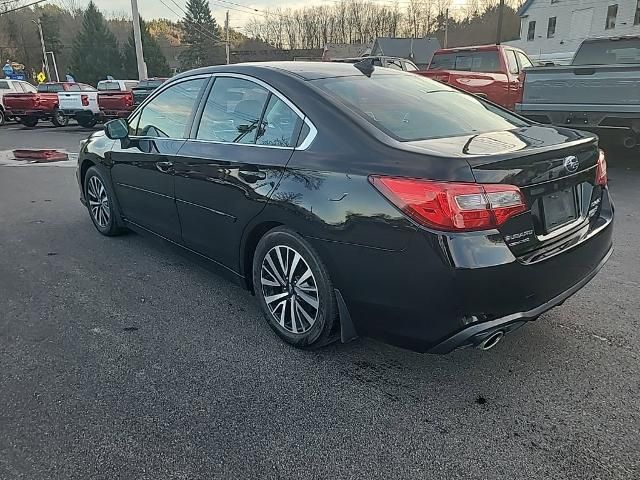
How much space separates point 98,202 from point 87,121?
15.7m

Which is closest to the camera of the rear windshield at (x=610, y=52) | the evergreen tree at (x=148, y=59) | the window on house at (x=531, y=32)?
the rear windshield at (x=610, y=52)

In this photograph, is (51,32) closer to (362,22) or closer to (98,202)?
(362,22)

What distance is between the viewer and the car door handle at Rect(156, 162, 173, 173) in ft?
12.3

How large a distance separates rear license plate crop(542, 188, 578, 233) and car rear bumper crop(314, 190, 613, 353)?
11 centimetres

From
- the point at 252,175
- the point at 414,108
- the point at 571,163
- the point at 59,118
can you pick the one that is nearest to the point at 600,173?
the point at 571,163

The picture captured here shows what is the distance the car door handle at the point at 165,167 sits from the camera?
3.75 m

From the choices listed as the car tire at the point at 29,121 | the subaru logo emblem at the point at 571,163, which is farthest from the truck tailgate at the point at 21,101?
the subaru logo emblem at the point at 571,163

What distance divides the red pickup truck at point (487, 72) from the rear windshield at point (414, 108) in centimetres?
664

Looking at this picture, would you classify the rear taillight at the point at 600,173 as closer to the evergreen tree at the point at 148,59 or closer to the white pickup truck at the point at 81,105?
the white pickup truck at the point at 81,105

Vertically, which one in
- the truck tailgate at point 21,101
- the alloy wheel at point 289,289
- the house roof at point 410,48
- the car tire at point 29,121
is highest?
the house roof at point 410,48

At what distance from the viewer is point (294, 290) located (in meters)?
2.97

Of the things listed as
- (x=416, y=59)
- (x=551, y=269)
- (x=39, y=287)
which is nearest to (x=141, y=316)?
(x=39, y=287)

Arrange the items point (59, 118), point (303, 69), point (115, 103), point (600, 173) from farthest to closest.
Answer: point (59, 118) < point (115, 103) < point (303, 69) < point (600, 173)

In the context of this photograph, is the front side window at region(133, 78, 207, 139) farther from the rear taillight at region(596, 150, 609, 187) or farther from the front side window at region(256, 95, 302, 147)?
the rear taillight at region(596, 150, 609, 187)
